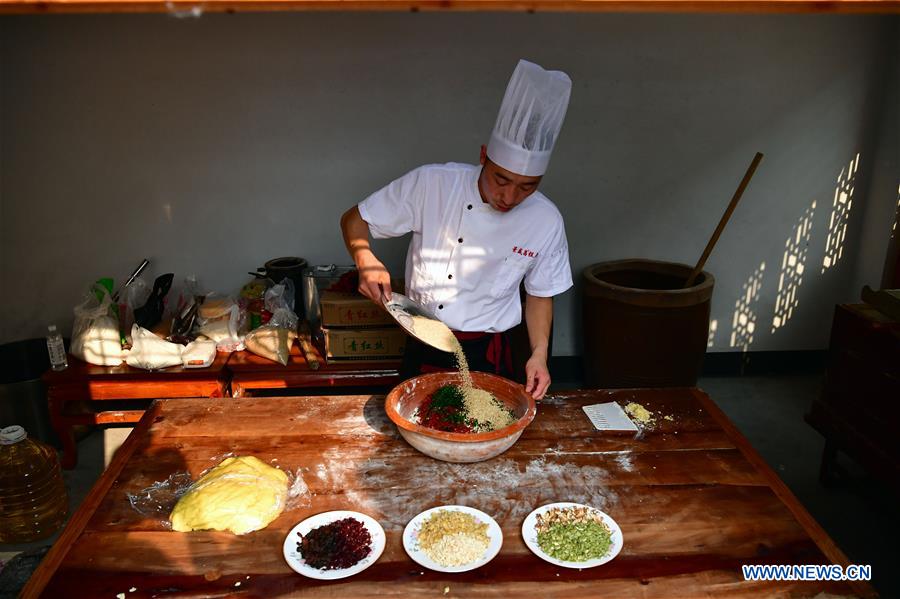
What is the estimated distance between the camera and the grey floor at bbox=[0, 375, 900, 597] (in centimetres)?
307

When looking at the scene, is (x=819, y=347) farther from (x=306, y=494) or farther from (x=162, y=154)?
(x=162, y=154)

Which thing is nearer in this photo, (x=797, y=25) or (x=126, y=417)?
(x=126, y=417)

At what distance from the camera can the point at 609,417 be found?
237 cm

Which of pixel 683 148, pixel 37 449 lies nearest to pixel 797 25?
pixel 683 148

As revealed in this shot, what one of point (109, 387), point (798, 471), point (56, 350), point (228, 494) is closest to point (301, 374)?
point (109, 387)

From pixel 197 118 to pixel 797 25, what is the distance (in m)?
3.95

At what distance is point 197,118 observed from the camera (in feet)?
13.3

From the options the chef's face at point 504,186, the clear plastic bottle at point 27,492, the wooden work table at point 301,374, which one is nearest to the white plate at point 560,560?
the chef's face at point 504,186

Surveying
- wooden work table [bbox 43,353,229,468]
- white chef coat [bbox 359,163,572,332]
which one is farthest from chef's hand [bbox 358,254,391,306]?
wooden work table [bbox 43,353,229,468]

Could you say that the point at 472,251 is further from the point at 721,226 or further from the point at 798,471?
the point at 798,471

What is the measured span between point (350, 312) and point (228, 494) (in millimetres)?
2043

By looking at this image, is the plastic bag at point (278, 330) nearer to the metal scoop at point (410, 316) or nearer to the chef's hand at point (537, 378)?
the metal scoop at point (410, 316)

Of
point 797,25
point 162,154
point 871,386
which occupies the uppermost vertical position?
point 797,25

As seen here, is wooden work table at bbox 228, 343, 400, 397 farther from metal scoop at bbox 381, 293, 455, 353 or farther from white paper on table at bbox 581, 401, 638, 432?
white paper on table at bbox 581, 401, 638, 432
